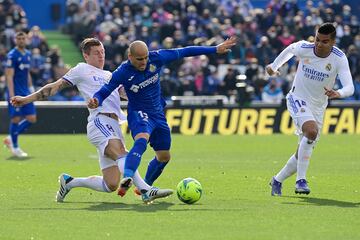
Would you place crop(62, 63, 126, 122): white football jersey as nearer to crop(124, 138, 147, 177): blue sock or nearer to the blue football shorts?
the blue football shorts

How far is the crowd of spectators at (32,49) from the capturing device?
3177cm

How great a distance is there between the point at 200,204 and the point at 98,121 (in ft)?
5.61

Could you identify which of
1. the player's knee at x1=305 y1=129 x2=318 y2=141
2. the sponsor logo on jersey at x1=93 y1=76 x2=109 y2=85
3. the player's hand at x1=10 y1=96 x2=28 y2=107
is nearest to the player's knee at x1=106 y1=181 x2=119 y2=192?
the sponsor logo on jersey at x1=93 y1=76 x2=109 y2=85

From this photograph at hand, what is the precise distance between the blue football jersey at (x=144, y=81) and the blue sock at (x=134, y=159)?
0.64 metres

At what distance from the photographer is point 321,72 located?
13.5 metres

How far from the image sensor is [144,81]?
12539 millimetres

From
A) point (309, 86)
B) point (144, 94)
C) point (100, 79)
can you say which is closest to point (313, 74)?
point (309, 86)

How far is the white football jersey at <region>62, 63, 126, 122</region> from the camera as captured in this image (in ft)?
42.9

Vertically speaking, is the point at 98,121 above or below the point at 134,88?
below

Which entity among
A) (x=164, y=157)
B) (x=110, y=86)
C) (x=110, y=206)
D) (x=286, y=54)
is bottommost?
(x=110, y=206)

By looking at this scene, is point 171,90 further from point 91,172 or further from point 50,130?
point 91,172

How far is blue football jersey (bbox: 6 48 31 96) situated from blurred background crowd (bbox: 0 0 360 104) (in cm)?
921

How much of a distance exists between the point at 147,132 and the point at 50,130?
16724 mm

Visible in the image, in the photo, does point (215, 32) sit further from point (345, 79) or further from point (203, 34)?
point (345, 79)
